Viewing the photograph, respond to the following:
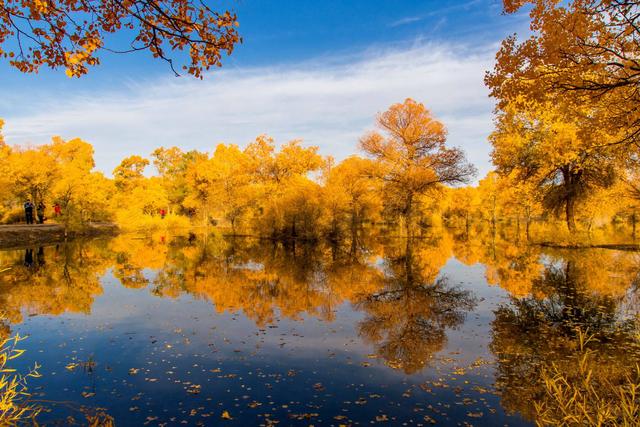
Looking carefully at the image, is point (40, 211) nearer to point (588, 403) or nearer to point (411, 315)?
point (411, 315)

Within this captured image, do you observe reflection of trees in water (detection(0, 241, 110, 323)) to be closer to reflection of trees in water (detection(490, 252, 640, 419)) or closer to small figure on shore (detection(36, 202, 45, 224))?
reflection of trees in water (detection(490, 252, 640, 419))

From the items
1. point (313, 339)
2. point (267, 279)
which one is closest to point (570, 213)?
point (267, 279)

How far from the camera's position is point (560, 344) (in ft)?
30.7

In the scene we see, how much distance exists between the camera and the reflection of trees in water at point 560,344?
22.3 ft

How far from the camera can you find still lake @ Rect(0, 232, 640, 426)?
684cm

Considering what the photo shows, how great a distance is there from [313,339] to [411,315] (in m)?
3.61

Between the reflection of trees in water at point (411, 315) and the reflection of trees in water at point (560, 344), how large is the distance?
4.72 feet

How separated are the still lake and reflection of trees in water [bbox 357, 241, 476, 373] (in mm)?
72

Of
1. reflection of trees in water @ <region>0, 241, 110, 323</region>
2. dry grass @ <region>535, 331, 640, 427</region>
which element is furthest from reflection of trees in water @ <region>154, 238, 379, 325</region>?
dry grass @ <region>535, 331, 640, 427</region>

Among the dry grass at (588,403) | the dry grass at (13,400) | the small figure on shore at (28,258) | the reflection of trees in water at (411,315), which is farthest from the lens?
the small figure on shore at (28,258)

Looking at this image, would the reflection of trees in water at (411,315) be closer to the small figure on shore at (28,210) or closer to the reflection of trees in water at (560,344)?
the reflection of trees in water at (560,344)

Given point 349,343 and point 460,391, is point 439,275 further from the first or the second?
point 460,391

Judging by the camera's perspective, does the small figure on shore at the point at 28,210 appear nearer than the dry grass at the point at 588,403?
No

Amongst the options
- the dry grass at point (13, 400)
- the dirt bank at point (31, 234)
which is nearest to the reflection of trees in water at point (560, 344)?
the dry grass at point (13, 400)
